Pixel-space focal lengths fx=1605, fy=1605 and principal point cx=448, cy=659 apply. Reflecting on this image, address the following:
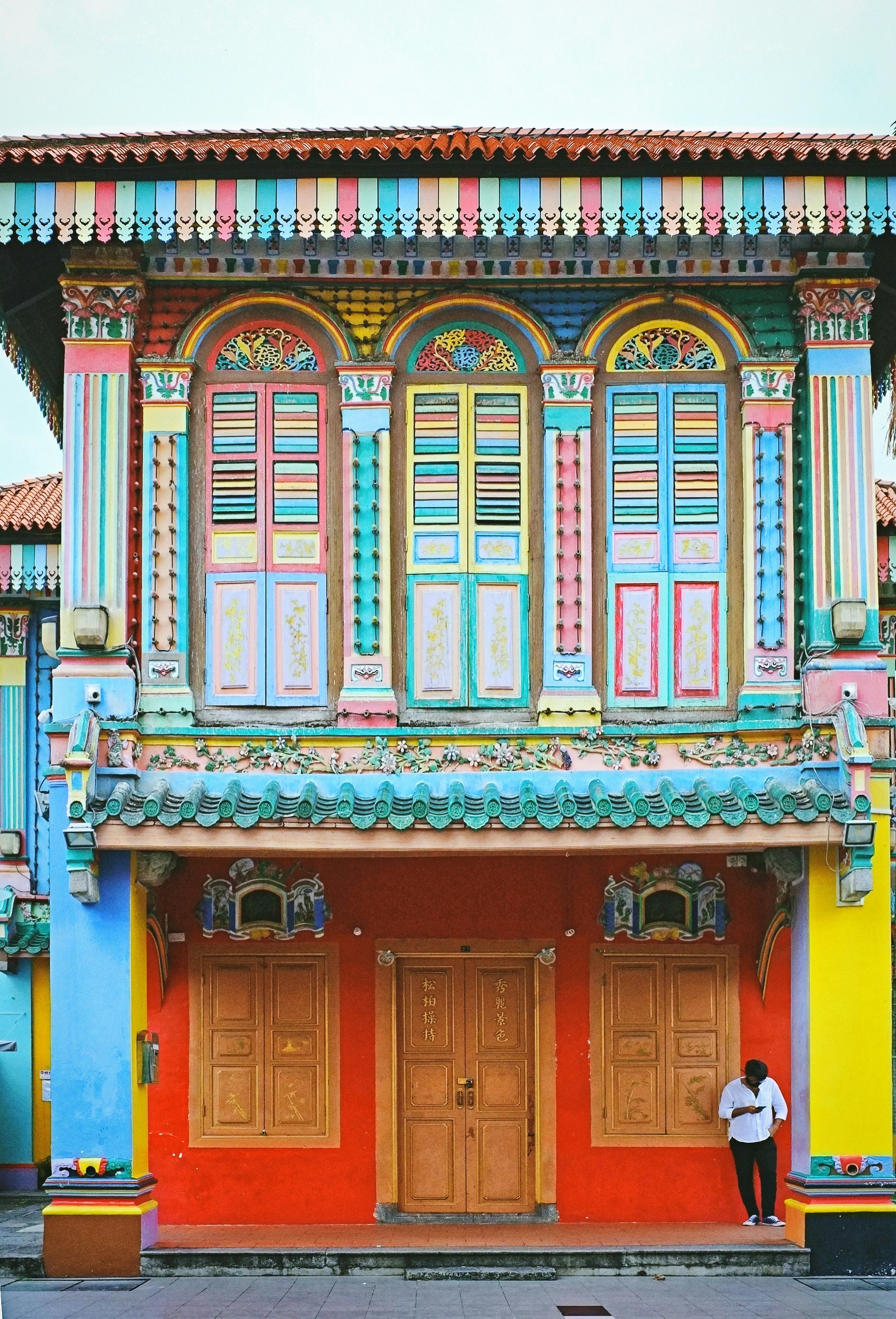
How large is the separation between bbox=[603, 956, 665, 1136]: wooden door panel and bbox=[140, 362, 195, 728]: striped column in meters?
4.03

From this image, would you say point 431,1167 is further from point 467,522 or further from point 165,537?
point 165,537

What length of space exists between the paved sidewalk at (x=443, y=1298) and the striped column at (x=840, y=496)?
13.1 ft

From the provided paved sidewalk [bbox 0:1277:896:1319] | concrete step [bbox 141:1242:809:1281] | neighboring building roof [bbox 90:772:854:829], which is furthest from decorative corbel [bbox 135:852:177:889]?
paved sidewalk [bbox 0:1277:896:1319]

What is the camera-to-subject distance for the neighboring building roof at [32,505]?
1565cm

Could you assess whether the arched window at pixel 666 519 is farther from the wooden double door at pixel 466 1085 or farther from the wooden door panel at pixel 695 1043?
the wooden double door at pixel 466 1085

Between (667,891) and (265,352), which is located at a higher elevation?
(265,352)

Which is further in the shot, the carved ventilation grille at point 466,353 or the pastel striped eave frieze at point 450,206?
the carved ventilation grille at point 466,353

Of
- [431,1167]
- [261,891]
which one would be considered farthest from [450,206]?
[431,1167]

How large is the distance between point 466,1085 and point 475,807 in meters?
2.83

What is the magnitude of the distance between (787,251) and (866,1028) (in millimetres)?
5696

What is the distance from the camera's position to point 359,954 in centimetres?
1259

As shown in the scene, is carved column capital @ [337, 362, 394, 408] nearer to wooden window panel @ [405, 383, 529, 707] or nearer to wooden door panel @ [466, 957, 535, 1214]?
wooden window panel @ [405, 383, 529, 707]

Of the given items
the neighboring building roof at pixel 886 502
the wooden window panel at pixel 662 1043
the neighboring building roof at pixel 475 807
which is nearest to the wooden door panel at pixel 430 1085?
the wooden window panel at pixel 662 1043

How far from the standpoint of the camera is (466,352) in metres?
12.2
